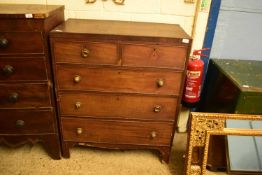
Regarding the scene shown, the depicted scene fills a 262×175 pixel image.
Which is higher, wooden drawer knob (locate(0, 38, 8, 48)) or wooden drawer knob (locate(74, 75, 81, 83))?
wooden drawer knob (locate(0, 38, 8, 48))

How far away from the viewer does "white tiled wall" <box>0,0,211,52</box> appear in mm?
1822

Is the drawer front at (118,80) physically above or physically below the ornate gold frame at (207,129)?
above

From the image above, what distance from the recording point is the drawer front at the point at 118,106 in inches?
62.1

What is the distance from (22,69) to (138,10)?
0.97m

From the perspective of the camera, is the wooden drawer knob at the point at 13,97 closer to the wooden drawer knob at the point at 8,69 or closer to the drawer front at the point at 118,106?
the wooden drawer knob at the point at 8,69

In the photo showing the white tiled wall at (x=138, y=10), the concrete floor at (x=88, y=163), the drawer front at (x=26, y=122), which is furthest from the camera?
the white tiled wall at (x=138, y=10)

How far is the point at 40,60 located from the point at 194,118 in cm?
106

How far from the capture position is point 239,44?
1.99m

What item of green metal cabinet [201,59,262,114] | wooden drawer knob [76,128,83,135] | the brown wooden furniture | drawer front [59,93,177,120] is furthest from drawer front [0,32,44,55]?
green metal cabinet [201,59,262,114]

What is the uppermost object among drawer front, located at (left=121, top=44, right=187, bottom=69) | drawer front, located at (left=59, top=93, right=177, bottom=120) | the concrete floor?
drawer front, located at (left=121, top=44, right=187, bottom=69)

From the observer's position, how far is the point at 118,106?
5.25 ft

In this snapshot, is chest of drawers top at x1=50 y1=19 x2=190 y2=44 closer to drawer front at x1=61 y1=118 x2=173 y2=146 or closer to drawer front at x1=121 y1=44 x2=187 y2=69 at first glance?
drawer front at x1=121 y1=44 x2=187 y2=69

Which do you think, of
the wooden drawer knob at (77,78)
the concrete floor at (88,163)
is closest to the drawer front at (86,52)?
the wooden drawer knob at (77,78)

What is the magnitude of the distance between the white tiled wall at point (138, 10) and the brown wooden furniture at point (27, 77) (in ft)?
0.50
